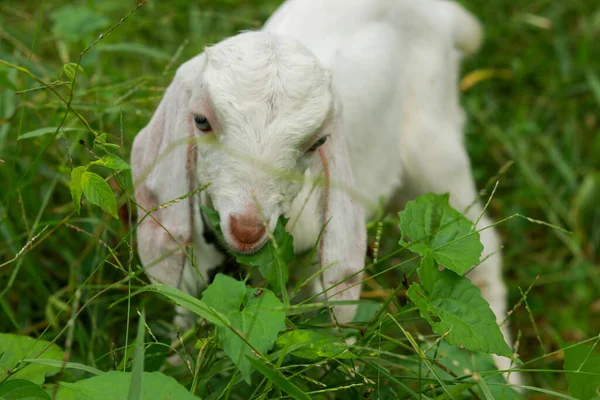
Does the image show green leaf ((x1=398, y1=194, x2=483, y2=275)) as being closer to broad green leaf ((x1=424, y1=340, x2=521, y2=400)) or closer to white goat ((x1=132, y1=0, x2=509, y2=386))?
white goat ((x1=132, y1=0, x2=509, y2=386))

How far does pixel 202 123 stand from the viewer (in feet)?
6.65

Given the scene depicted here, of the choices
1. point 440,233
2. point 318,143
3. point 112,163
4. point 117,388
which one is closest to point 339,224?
point 318,143

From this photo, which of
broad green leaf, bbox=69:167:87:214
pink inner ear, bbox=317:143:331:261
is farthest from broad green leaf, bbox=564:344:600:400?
broad green leaf, bbox=69:167:87:214

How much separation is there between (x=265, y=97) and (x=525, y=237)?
2.27 m

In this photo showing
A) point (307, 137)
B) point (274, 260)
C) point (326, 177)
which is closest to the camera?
point (274, 260)

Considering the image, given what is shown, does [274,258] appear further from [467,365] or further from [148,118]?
[148,118]

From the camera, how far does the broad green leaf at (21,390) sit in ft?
5.29

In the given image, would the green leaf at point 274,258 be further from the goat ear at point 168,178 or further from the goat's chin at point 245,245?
the goat ear at point 168,178

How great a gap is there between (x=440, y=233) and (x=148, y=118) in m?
1.34

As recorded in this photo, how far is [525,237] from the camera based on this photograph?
3785 millimetres

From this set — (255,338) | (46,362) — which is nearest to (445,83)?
(255,338)

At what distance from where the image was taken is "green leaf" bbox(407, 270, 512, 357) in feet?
5.66

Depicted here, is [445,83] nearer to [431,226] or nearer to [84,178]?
[431,226]

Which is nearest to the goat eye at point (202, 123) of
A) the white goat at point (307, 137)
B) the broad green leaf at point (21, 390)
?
the white goat at point (307, 137)
